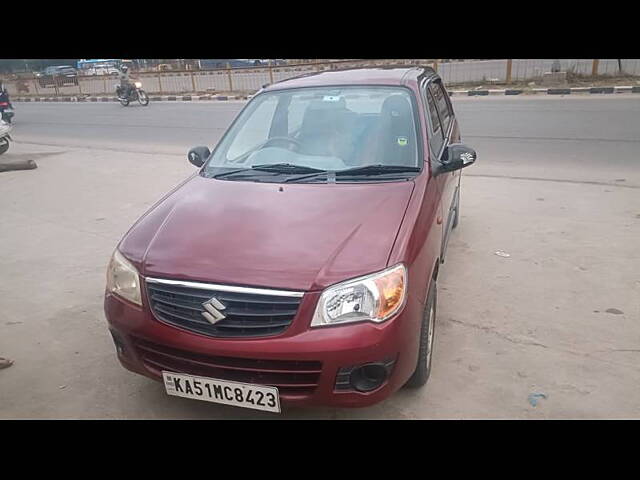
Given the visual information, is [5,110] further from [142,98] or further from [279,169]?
[279,169]

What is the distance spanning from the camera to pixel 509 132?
10047 millimetres

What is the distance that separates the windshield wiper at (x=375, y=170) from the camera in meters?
3.10

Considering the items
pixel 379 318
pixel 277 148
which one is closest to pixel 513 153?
pixel 277 148

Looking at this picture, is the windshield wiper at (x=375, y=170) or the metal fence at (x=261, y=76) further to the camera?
the metal fence at (x=261, y=76)

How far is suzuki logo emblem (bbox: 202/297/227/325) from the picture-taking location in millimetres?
2240

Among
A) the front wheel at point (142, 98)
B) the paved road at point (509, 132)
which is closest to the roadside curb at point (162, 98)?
the front wheel at point (142, 98)

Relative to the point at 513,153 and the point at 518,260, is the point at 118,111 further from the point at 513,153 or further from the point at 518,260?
the point at 518,260

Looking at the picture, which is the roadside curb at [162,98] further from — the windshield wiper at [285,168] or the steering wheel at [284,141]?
the windshield wiper at [285,168]

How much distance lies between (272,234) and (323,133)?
47.7 inches

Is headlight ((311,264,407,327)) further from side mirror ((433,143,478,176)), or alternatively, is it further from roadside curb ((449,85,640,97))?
roadside curb ((449,85,640,97))

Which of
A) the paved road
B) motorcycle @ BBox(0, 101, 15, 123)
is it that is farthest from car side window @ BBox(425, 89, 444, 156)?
motorcycle @ BBox(0, 101, 15, 123)

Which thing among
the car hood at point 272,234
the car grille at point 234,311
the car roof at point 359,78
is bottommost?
the car grille at point 234,311

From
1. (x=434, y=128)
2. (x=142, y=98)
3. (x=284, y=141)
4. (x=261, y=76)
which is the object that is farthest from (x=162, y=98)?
(x=434, y=128)

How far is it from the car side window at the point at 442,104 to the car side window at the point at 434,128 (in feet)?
0.58
